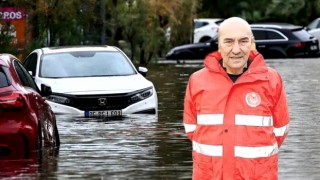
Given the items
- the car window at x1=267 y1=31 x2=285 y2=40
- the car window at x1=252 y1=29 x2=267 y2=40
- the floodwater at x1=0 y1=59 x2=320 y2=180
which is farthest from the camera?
the car window at x1=252 y1=29 x2=267 y2=40

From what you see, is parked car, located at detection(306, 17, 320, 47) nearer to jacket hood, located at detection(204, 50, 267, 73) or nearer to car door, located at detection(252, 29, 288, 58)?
car door, located at detection(252, 29, 288, 58)

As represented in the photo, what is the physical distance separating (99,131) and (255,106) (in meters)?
12.1

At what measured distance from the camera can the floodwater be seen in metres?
14.3

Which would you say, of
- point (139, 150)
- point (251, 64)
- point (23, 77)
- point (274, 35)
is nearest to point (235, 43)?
point (251, 64)

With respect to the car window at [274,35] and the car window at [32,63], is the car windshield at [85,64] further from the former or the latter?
the car window at [274,35]

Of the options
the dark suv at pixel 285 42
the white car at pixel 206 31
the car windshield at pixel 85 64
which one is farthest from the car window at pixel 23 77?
the white car at pixel 206 31

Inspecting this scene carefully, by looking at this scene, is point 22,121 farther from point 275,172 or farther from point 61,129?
point 275,172

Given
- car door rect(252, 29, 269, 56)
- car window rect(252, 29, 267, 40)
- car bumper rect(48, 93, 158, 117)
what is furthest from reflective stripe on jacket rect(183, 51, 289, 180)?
car window rect(252, 29, 267, 40)

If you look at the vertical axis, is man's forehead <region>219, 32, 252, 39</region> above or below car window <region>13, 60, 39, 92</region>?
above

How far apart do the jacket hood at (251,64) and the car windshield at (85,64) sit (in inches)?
582

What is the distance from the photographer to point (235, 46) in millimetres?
7633

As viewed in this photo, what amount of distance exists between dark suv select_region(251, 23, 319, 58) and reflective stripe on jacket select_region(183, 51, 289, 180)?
45.8 metres

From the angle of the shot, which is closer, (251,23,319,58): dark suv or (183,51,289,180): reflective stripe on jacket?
(183,51,289,180): reflective stripe on jacket

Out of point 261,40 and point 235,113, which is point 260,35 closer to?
point 261,40
